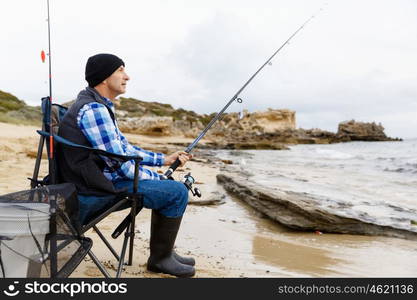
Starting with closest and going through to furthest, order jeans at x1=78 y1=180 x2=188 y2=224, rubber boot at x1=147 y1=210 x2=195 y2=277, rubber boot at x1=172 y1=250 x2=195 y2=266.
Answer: jeans at x1=78 y1=180 x2=188 y2=224 < rubber boot at x1=147 y1=210 x2=195 y2=277 < rubber boot at x1=172 y1=250 x2=195 y2=266

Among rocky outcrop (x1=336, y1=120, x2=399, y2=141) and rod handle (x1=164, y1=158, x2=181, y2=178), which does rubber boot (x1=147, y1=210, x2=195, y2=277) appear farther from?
rocky outcrop (x1=336, y1=120, x2=399, y2=141)

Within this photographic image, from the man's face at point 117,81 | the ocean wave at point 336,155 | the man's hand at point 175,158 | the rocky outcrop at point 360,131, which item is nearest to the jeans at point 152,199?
the man's hand at point 175,158

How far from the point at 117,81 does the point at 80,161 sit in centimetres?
63

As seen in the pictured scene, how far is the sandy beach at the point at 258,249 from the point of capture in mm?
3221

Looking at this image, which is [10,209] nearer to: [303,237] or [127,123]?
[303,237]

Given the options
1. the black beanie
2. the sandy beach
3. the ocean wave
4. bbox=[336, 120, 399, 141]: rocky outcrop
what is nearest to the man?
the black beanie

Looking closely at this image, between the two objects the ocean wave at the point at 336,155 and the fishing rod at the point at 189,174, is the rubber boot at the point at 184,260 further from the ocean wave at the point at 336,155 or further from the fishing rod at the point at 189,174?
the ocean wave at the point at 336,155

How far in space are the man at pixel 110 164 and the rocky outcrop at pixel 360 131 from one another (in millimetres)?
62815

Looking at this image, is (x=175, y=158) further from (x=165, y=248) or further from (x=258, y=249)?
(x=258, y=249)

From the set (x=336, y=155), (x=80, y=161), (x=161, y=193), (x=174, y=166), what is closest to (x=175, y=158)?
(x=174, y=166)

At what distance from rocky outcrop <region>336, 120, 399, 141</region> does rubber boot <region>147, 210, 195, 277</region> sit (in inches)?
2472

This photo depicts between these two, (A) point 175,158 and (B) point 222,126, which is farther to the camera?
(B) point 222,126

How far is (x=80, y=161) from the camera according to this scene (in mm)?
2445

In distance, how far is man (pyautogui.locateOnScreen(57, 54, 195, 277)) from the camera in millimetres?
2461
